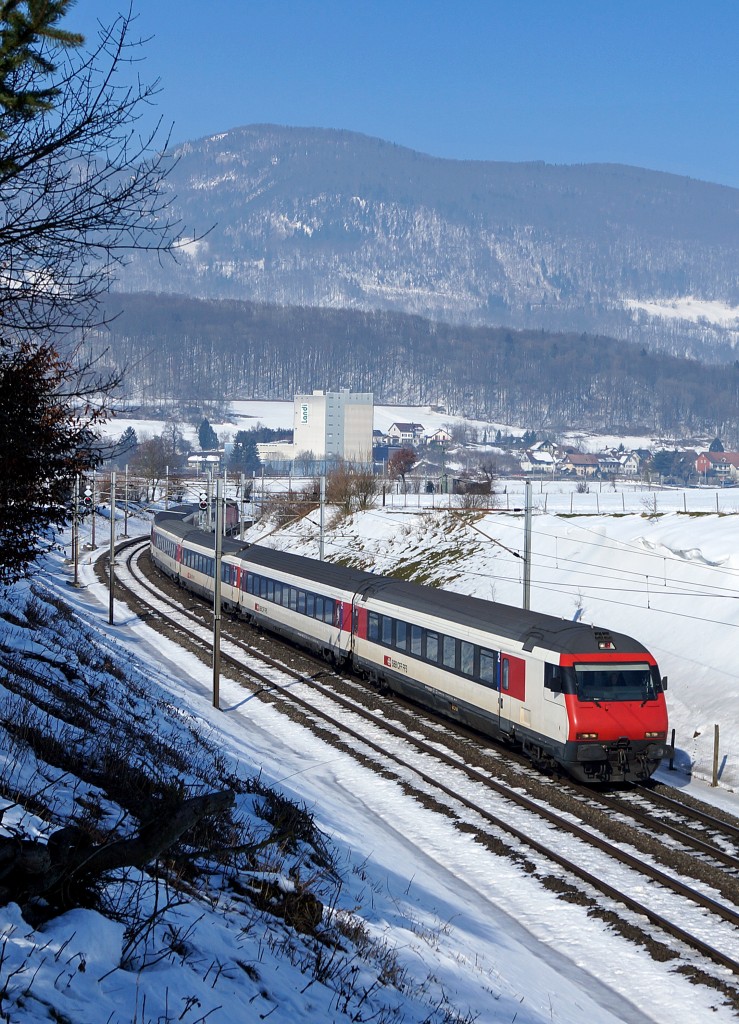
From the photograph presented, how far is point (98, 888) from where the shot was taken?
7508 millimetres

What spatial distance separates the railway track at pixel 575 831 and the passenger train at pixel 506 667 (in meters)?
0.74

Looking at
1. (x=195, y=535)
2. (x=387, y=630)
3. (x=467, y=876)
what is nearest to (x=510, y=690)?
(x=467, y=876)

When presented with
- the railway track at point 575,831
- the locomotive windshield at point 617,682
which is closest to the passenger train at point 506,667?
the locomotive windshield at point 617,682

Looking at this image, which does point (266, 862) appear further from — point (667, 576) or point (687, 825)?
point (667, 576)

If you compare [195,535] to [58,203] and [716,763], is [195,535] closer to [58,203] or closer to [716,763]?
[716,763]

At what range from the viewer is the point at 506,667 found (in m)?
20.9

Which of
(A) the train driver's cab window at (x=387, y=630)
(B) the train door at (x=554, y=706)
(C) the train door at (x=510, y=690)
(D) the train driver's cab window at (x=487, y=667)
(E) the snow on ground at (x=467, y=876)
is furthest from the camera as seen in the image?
(A) the train driver's cab window at (x=387, y=630)

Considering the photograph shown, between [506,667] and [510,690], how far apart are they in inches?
18.8

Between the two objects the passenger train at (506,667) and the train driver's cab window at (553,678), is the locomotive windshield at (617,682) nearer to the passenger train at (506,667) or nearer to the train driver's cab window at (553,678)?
the passenger train at (506,667)

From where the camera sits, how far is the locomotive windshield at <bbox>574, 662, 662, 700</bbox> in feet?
62.2

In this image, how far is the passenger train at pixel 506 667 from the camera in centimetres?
1898

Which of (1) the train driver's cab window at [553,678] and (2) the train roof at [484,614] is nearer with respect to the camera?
(1) the train driver's cab window at [553,678]

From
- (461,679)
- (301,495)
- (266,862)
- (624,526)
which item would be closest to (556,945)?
(266,862)

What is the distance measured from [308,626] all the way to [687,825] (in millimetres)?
17500
